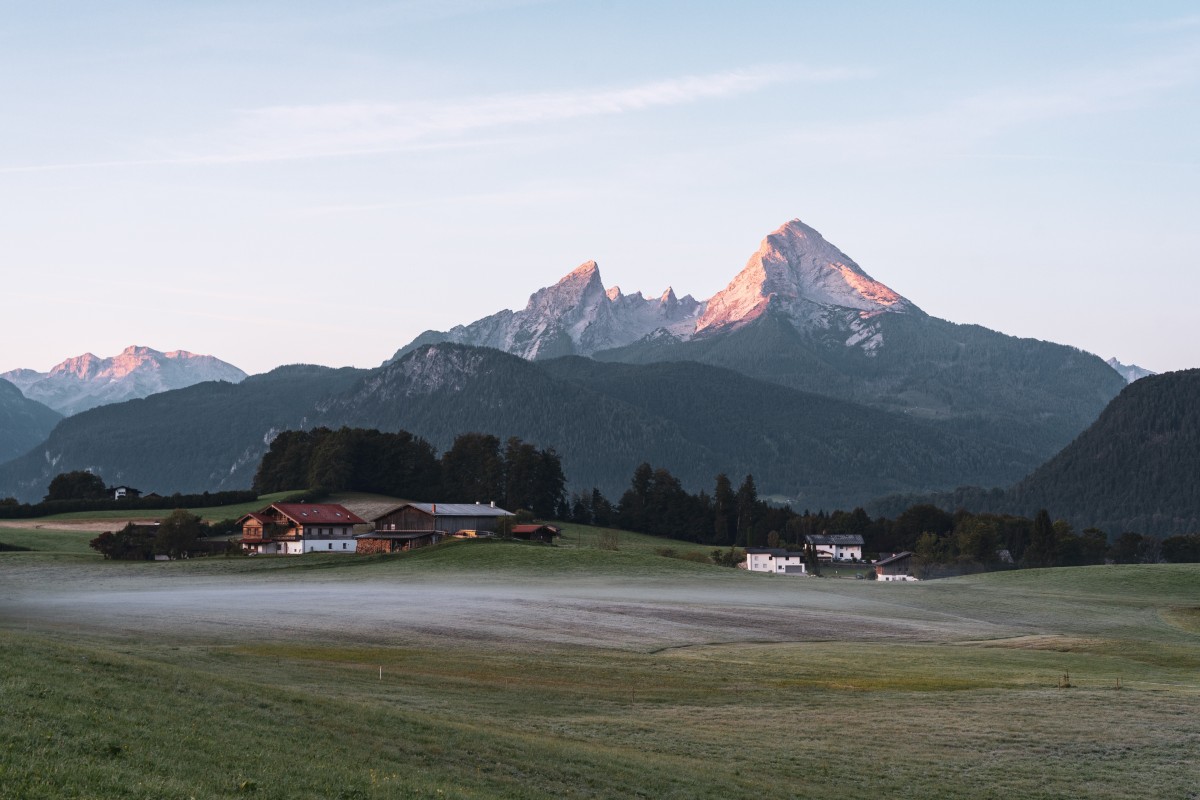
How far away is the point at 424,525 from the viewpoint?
→ 593 ft

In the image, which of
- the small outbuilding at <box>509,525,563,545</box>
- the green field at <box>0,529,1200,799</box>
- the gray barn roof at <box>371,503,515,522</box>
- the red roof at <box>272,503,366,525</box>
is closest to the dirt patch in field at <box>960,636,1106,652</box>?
the green field at <box>0,529,1200,799</box>

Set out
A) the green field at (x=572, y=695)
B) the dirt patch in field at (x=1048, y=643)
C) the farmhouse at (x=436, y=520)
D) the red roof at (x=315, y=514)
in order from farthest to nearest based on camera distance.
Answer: the farmhouse at (x=436, y=520)
the red roof at (x=315, y=514)
the dirt patch in field at (x=1048, y=643)
the green field at (x=572, y=695)

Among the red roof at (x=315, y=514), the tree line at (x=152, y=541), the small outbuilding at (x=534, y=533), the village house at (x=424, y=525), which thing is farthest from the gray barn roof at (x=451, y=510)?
the tree line at (x=152, y=541)

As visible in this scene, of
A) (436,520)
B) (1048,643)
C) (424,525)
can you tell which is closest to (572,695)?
(1048,643)

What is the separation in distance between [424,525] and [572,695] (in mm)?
132924

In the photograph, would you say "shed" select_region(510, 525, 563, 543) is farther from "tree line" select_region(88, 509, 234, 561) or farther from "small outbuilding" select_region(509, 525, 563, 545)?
"tree line" select_region(88, 509, 234, 561)

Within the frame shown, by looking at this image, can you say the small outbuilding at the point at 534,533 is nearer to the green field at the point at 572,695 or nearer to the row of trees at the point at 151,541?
the row of trees at the point at 151,541

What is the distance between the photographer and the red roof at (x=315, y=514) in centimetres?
17188

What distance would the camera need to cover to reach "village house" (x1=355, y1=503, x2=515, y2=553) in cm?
17188

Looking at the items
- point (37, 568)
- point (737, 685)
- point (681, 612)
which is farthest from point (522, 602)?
point (37, 568)

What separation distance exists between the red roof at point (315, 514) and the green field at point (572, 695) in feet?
193

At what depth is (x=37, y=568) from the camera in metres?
123

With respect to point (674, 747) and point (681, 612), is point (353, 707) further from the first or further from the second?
point (681, 612)

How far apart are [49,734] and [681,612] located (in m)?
74.1
